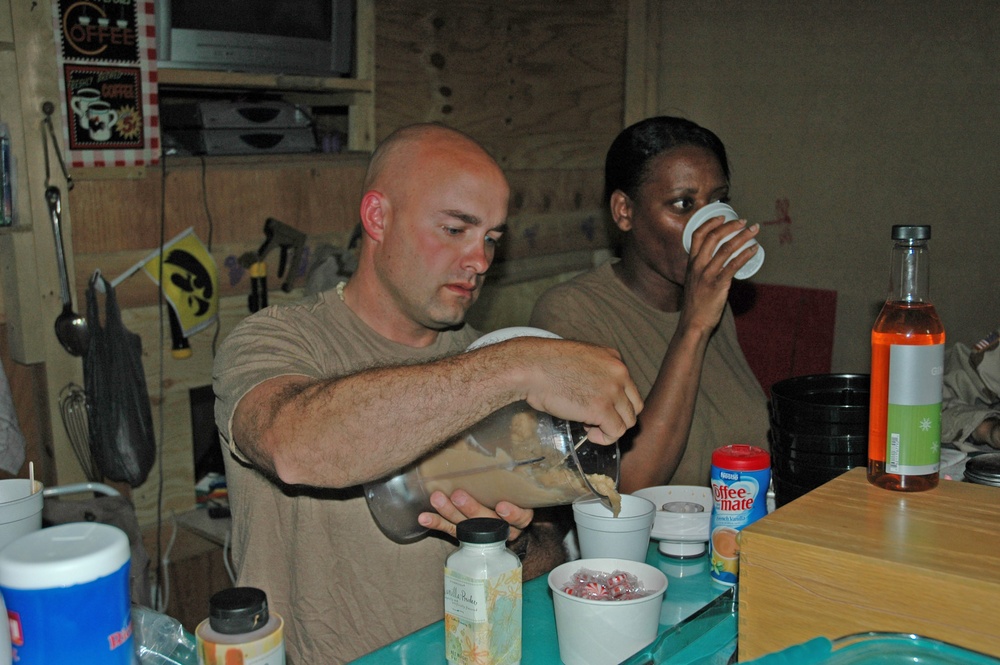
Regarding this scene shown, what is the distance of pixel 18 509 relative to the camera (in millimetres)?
1027

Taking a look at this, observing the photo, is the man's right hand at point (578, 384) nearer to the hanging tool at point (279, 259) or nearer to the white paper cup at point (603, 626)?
the white paper cup at point (603, 626)

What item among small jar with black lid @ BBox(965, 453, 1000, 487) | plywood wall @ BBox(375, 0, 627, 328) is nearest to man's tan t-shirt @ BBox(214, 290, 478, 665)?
small jar with black lid @ BBox(965, 453, 1000, 487)

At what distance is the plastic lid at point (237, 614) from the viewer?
871mm

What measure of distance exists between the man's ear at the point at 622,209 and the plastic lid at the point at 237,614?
1.50 meters

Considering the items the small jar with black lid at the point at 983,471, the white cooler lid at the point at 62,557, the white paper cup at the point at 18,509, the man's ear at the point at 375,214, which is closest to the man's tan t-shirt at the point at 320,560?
the man's ear at the point at 375,214

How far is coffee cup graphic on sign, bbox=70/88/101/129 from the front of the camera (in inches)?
93.2

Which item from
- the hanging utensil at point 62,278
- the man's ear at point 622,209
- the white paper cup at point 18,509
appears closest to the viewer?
the white paper cup at point 18,509

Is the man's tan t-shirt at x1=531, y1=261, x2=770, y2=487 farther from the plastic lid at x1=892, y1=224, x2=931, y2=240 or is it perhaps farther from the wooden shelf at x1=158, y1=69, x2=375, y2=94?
the wooden shelf at x1=158, y1=69, x2=375, y2=94

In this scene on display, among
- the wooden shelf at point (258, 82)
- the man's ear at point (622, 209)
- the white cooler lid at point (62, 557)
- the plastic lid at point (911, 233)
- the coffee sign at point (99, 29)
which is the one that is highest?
the coffee sign at point (99, 29)

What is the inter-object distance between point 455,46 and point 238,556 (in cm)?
213

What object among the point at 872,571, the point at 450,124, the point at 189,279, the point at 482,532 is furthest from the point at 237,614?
the point at 450,124

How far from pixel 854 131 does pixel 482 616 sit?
2.65 m

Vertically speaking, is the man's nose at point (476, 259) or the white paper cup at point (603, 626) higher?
the man's nose at point (476, 259)

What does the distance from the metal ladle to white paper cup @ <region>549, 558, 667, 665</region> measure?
1.71 meters
